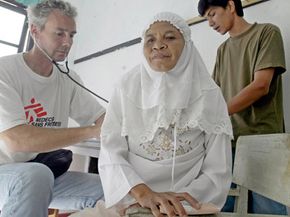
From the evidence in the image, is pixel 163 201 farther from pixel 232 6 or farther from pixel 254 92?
pixel 232 6

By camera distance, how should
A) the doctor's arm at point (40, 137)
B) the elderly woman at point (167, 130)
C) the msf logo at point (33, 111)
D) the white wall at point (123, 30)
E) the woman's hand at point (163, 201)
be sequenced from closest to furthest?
the woman's hand at point (163, 201), the elderly woman at point (167, 130), the doctor's arm at point (40, 137), the msf logo at point (33, 111), the white wall at point (123, 30)

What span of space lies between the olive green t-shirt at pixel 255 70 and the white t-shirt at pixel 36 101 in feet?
2.18

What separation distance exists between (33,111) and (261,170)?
0.93m

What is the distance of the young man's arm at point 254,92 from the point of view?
127cm

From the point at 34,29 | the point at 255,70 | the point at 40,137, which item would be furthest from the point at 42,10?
the point at 255,70

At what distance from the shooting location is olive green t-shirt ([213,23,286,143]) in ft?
4.28

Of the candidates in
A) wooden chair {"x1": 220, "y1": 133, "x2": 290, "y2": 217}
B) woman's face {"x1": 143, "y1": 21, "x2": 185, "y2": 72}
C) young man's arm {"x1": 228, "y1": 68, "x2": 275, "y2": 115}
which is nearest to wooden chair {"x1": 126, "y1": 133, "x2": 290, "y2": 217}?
wooden chair {"x1": 220, "y1": 133, "x2": 290, "y2": 217}

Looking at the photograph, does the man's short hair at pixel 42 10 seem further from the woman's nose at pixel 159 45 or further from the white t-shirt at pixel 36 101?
the woman's nose at pixel 159 45

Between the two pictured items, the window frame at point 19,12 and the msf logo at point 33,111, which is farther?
the window frame at point 19,12

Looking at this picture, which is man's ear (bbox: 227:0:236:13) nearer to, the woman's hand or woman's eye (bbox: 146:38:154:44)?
woman's eye (bbox: 146:38:154:44)

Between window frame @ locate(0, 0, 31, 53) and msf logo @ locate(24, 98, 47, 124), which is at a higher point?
window frame @ locate(0, 0, 31, 53)

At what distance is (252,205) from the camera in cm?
120

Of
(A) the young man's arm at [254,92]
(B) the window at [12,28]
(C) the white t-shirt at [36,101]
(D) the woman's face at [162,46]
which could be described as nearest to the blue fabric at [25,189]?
(C) the white t-shirt at [36,101]

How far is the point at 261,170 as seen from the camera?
0.89 metres
